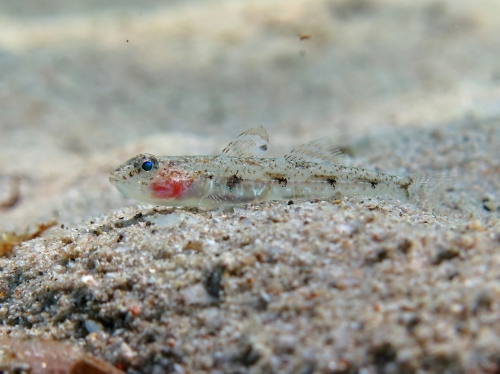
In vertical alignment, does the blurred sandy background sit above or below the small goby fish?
above

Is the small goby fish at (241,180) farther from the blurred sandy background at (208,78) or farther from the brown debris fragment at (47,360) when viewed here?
the blurred sandy background at (208,78)

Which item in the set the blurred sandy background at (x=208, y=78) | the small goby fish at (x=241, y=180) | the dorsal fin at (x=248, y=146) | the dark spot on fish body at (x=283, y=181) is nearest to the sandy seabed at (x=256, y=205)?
the blurred sandy background at (x=208, y=78)

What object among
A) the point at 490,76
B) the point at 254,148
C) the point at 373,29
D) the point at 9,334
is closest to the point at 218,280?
the point at 9,334

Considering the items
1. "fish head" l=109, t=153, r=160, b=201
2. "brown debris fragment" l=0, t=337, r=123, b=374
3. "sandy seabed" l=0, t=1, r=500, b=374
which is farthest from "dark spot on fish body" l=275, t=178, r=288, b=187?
"brown debris fragment" l=0, t=337, r=123, b=374

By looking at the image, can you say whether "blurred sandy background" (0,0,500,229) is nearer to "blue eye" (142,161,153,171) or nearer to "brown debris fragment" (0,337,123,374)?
"blue eye" (142,161,153,171)

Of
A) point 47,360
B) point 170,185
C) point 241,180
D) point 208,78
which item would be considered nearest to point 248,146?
point 241,180

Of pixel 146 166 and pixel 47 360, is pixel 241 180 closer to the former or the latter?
pixel 146 166
